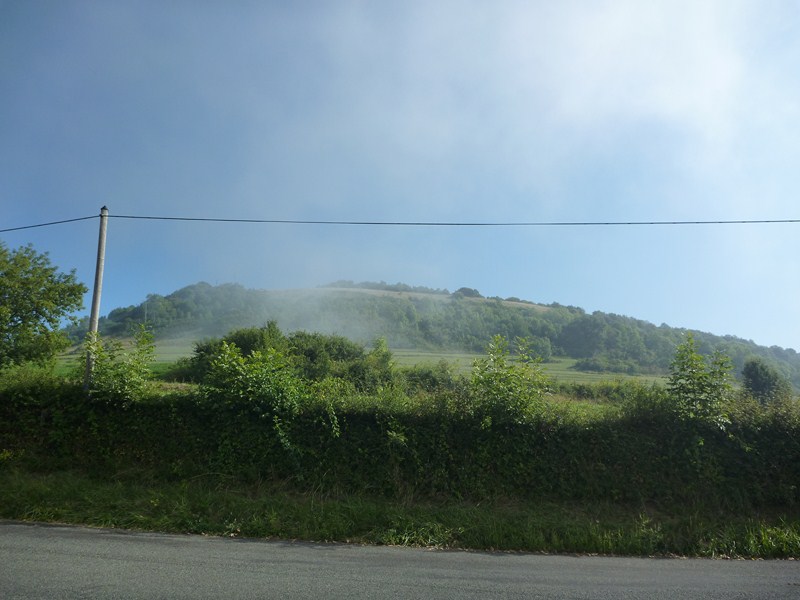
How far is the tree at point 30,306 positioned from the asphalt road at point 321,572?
1001 cm

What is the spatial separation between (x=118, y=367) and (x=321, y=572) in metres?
6.27

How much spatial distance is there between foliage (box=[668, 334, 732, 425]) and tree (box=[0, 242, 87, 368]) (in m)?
16.4

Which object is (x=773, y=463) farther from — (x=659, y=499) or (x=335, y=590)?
(x=335, y=590)

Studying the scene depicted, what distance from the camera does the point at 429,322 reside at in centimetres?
2577

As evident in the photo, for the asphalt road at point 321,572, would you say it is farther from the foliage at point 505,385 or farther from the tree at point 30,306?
the tree at point 30,306

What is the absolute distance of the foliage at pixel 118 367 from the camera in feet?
29.1

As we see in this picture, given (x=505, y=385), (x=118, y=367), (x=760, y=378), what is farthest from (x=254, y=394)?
(x=760, y=378)

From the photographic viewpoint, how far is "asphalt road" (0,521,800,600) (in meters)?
4.43

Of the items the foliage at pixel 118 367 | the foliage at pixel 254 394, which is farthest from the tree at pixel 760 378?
the foliage at pixel 118 367

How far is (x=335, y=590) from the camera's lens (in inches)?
177

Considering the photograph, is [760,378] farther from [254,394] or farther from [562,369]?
[254,394]

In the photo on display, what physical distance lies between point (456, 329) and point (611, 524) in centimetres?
1696

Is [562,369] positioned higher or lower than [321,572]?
higher

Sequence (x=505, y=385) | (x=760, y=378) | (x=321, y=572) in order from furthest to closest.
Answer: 1. (x=760, y=378)
2. (x=505, y=385)
3. (x=321, y=572)
